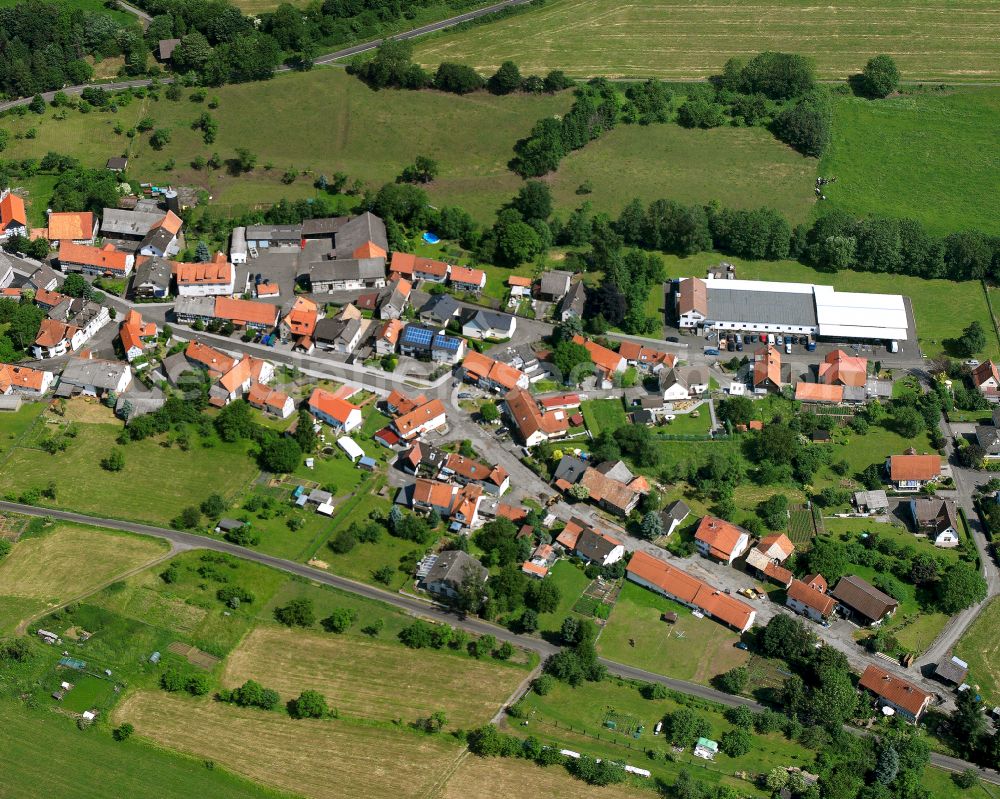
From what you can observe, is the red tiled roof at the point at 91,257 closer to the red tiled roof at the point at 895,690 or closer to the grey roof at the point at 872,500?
the grey roof at the point at 872,500

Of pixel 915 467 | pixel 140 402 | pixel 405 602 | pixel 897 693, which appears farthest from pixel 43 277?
pixel 897 693

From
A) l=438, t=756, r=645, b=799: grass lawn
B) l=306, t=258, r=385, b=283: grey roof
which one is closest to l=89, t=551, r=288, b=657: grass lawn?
l=438, t=756, r=645, b=799: grass lawn

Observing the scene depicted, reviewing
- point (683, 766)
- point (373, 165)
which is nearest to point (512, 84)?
point (373, 165)

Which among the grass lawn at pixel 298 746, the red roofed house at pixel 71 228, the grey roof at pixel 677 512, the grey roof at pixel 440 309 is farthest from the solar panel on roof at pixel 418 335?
the grass lawn at pixel 298 746

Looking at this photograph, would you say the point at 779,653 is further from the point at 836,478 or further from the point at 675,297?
the point at 675,297

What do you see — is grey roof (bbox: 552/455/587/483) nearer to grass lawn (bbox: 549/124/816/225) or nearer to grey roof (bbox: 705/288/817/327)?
grey roof (bbox: 705/288/817/327)
